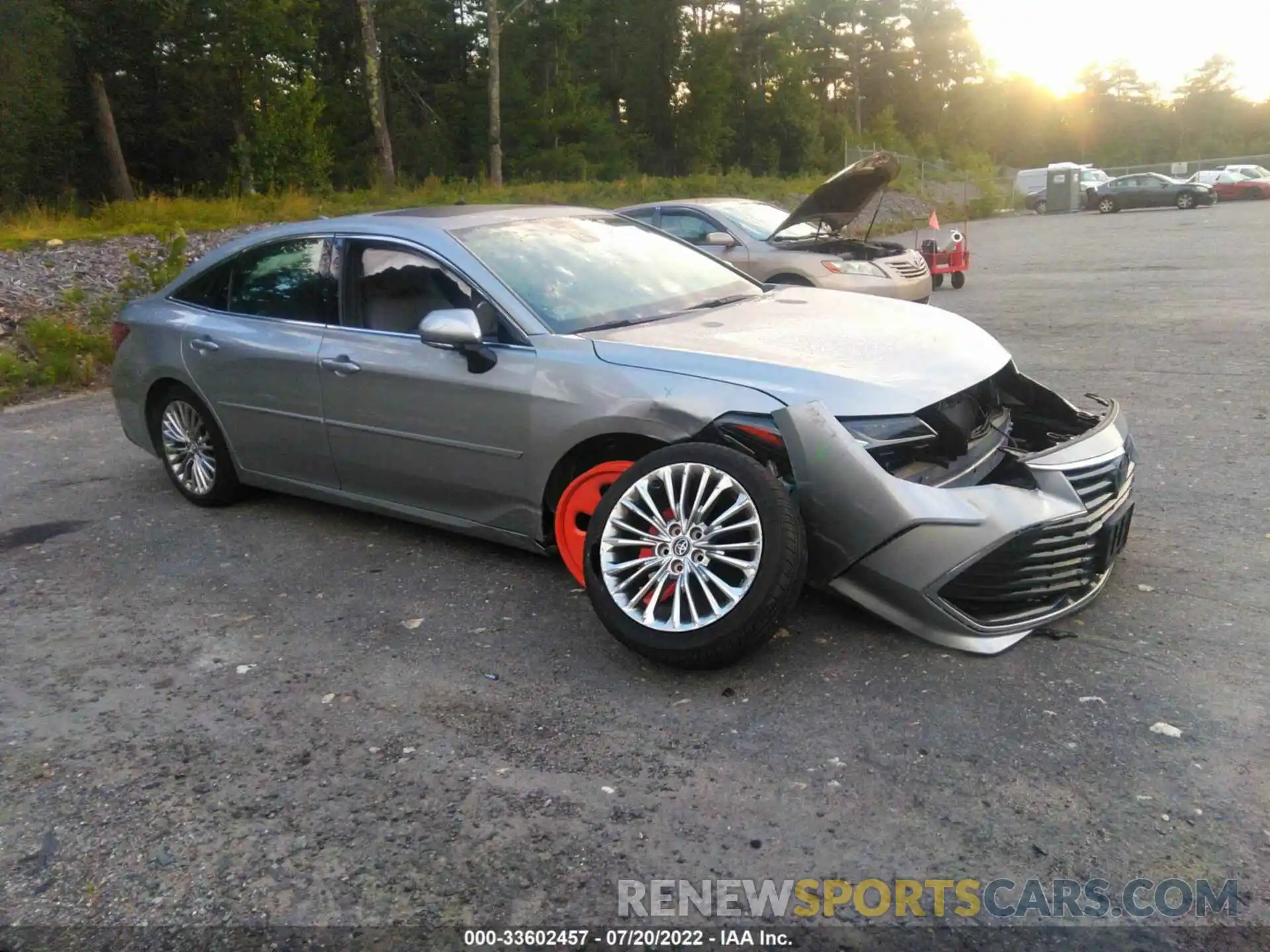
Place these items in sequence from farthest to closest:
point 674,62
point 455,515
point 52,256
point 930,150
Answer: point 674,62
point 930,150
point 52,256
point 455,515

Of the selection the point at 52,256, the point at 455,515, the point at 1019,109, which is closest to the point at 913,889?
the point at 455,515

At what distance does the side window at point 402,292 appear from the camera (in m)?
4.61

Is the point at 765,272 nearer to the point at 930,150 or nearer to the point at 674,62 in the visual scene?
the point at 930,150

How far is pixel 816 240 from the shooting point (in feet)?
38.0

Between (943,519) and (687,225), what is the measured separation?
29.1ft

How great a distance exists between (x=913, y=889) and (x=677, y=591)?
1364mm

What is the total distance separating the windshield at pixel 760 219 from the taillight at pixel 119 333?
6893mm

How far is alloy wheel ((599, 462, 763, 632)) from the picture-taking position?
11.7ft

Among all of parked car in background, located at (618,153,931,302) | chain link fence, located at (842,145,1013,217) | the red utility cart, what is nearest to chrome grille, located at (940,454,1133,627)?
parked car in background, located at (618,153,931,302)

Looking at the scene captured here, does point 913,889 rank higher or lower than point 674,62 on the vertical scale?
lower

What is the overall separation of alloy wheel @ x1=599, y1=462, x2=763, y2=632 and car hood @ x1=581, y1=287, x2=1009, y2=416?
0.43 m

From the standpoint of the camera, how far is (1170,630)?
3.79m

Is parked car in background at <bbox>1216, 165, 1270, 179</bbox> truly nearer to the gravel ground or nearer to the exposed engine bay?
the exposed engine bay
